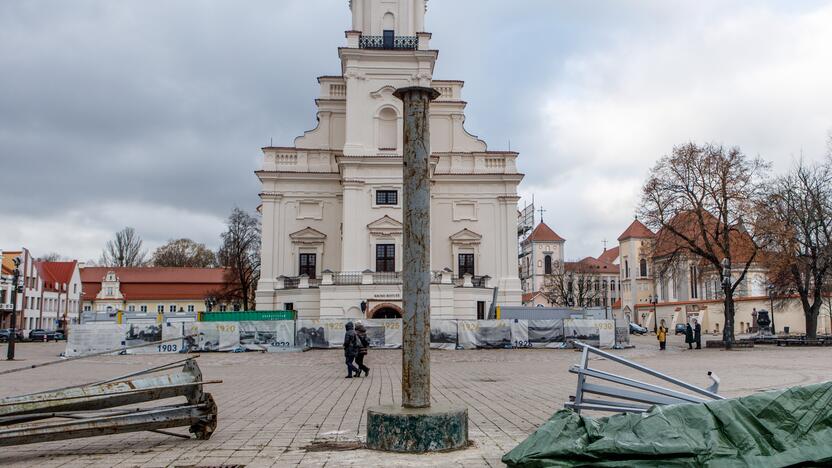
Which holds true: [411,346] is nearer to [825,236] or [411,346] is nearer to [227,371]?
[227,371]

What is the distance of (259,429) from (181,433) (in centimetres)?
98

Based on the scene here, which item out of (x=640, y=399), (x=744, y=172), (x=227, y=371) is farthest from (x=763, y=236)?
(x=640, y=399)

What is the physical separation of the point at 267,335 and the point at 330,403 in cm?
2246

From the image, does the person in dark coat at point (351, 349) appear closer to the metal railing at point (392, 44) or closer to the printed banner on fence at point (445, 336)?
the printed banner on fence at point (445, 336)

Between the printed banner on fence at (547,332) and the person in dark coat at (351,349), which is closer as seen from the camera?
the person in dark coat at (351,349)

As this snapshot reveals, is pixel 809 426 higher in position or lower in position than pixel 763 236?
lower

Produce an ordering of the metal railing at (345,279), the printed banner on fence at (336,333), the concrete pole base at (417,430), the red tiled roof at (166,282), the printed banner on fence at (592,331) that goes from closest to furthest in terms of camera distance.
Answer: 1. the concrete pole base at (417,430)
2. the printed banner on fence at (336,333)
3. the printed banner on fence at (592,331)
4. the metal railing at (345,279)
5. the red tiled roof at (166,282)

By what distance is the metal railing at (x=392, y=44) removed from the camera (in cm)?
4571

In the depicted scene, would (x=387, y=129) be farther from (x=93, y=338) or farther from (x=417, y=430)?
(x=417, y=430)

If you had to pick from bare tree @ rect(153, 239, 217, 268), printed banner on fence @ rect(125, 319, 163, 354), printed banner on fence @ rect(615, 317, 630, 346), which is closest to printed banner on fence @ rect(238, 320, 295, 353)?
printed banner on fence @ rect(125, 319, 163, 354)

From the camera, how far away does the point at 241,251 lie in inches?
2400

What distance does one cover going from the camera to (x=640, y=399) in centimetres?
698

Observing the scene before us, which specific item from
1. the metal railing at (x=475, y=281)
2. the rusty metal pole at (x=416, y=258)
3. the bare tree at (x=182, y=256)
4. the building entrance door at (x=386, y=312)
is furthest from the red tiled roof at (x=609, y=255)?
the rusty metal pole at (x=416, y=258)

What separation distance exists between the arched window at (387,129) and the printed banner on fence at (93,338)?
18933 mm
